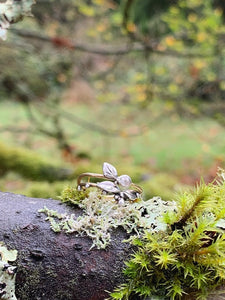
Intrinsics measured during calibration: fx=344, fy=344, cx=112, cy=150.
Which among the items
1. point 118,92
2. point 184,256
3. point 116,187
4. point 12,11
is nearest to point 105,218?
point 116,187

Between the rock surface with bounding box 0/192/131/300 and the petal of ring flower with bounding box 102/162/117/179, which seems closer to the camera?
the rock surface with bounding box 0/192/131/300

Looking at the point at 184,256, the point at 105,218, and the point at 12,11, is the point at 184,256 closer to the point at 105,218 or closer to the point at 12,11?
the point at 105,218

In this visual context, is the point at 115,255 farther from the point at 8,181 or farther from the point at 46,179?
the point at 8,181

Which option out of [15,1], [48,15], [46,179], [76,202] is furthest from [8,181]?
[48,15]

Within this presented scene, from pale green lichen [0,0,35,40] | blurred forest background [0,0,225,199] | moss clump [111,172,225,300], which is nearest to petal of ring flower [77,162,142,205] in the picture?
moss clump [111,172,225,300]

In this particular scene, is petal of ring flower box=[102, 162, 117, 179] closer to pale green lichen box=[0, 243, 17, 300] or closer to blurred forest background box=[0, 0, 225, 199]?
pale green lichen box=[0, 243, 17, 300]
